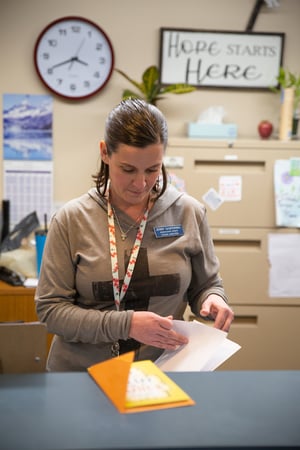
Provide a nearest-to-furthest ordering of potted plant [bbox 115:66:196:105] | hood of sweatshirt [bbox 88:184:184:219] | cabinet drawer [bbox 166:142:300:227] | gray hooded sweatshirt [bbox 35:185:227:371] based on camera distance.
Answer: gray hooded sweatshirt [bbox 35:185:227:371], hood of sweatshirt [bbox 88:184:184:219], cabinet drawer [bbox 166:142:300:227], potted plant [bbox 115:66:196:105]

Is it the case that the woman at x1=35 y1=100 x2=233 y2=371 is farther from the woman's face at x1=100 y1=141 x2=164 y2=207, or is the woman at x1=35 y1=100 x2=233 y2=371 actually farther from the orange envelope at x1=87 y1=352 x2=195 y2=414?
the orange envelope at x1=87 y1=352 x2=195 y2=414

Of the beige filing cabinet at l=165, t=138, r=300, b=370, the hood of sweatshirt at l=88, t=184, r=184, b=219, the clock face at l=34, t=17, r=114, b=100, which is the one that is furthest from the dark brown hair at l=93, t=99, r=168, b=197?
the clock face at l=34, t=17, r=114, b=100

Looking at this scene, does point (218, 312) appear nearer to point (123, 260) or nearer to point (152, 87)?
point (123, 260)

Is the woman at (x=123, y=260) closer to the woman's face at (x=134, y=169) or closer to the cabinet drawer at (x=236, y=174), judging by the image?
the woman's face at (x=134, y=169)

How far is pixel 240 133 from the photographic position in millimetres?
3232

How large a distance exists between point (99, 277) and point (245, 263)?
1714 millimetres

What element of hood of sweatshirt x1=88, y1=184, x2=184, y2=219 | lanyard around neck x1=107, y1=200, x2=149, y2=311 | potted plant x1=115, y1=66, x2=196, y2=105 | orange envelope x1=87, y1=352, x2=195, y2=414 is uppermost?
potted plant x1=115, y1=66, x2=196, y2=105

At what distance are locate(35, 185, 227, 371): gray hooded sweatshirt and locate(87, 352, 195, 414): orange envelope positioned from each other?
20 centimetres

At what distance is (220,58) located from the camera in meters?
3.11

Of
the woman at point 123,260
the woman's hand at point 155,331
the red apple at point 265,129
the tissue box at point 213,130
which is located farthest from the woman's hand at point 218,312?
the red apple at point 265,129

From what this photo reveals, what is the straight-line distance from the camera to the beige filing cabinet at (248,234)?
2.83 m

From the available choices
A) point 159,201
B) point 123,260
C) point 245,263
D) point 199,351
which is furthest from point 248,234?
point 199,351

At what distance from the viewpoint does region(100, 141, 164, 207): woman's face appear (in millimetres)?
1280

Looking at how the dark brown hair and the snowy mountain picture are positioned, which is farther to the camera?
the snowy mountain picture
